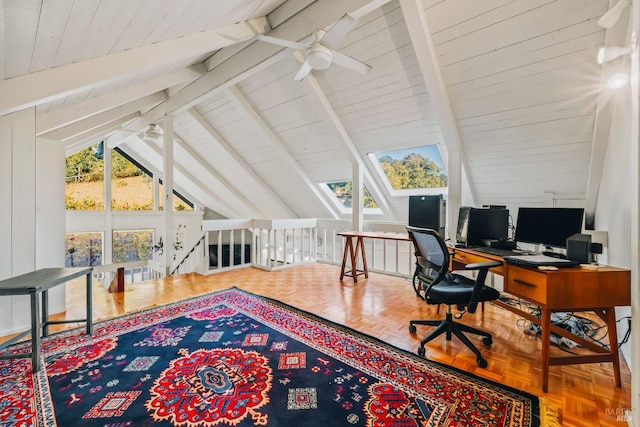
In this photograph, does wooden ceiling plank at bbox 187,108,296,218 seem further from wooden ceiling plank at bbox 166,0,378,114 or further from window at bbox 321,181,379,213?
window at bbox 321,181,379,213

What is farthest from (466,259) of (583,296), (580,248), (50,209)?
(50,209)

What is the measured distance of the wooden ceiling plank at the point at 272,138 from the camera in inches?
166

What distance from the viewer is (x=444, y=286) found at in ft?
7.24

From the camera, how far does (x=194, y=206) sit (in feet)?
27.4

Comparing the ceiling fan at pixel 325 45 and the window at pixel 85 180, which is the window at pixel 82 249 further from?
the ceiling fan at pixel 325 45

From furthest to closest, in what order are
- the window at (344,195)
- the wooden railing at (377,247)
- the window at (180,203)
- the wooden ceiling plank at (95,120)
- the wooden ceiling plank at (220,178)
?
the window at (180,203), the wooden ceiling plank at (220,178), the window at (344,195), the wooden railing at (377,247), the wooden ceiling plank at (95,120)

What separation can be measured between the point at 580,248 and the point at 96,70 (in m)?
3.38

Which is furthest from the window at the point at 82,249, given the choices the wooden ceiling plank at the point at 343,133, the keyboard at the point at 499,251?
the keyboard at the point at 499,251

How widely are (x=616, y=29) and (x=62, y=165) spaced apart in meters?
4.83

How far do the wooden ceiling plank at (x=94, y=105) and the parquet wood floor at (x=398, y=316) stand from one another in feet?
6.05

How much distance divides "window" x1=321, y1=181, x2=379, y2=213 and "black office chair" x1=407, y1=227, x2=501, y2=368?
3.05 m

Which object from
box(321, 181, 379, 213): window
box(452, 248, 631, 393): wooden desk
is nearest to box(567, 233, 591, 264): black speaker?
box(452, 248, 631, 393): wooden desk

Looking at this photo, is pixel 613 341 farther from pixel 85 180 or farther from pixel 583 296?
pixel 85 180

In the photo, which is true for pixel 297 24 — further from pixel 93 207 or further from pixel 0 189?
pixel 93 207
